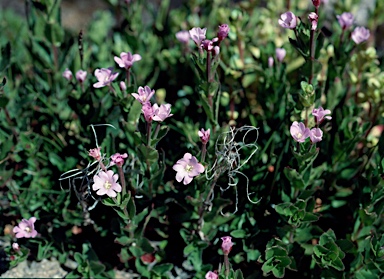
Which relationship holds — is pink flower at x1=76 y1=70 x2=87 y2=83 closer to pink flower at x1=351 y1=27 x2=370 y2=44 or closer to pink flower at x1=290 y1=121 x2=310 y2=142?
pink flower at x1=290 y1=121 x2=310 y2=142

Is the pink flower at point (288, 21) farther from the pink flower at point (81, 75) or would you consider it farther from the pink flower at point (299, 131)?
the pink flower at point (81, 75)

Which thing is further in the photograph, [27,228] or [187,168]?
[27,228]

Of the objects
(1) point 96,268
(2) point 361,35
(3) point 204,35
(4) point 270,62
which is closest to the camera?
(3) point 204,35

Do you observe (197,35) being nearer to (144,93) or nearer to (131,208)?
(144,93)

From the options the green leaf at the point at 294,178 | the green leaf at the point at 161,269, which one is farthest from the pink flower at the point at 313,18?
the green leaf at the point at 161,269

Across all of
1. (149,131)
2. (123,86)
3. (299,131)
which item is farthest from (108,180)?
(299,131)

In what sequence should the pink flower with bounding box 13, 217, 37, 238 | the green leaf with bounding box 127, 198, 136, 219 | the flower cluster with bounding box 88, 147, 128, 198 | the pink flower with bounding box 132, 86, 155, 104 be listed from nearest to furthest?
1. the flower cluster with bounding box 88, 147, 128, 198
2. the pink flower with bounding box 132, 86, 155, 104
3. the green leaf with bounding box 127, 198, 136, 219
4. the pink flower with bounding box 13, 217, 37, 238

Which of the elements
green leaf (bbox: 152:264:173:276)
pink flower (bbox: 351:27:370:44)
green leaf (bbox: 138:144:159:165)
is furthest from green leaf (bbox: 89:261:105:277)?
pink flower (bbox: 351:27:370:44)
